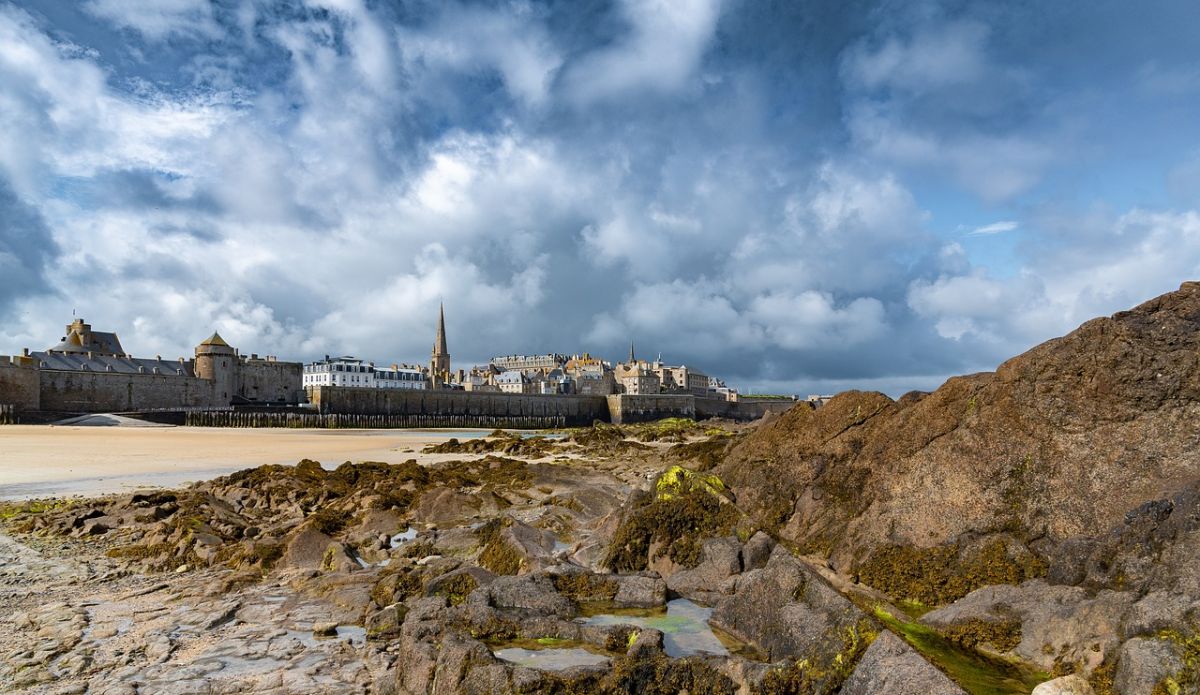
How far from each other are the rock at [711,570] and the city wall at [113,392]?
222 feet

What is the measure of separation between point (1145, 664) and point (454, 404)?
72.0 meters

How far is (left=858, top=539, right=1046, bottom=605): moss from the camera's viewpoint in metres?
5.25

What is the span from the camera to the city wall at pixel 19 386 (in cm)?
5331

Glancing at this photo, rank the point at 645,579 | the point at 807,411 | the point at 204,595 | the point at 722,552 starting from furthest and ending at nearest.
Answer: the point at 807,411
the point at 204,595
the point at 722,552
the point at 645,579

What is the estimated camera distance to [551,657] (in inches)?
183

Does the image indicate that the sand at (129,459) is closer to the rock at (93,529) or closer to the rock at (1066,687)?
the rock at (93,529)

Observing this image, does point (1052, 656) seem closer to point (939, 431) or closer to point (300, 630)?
point (939, 431)

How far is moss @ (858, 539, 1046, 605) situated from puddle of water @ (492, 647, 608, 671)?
9.32 feet

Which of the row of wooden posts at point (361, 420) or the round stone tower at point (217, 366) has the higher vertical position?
the round stone tower at point (217, 366)

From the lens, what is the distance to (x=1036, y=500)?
5.50 m

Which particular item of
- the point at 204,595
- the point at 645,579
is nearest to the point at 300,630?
the point at 204,595

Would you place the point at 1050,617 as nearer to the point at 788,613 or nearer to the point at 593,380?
the point at 788,613

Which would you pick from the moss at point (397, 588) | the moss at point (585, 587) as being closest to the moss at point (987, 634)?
the moss at point (585, 587)

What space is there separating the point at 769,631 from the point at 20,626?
702cm
